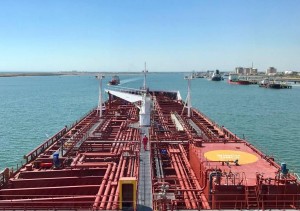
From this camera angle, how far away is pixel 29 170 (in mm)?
25219

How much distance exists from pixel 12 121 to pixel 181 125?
46.0 m

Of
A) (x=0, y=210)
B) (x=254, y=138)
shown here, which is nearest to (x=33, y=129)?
(x=254, y=138)

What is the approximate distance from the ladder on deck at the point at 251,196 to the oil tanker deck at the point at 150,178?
2.0 inches

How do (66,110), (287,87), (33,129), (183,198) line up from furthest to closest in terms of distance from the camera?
(287,87) < (66,110) < (33,129) < (183,198)

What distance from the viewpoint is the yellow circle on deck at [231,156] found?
2359 cm

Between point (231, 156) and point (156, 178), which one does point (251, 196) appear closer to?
point (231, 156)

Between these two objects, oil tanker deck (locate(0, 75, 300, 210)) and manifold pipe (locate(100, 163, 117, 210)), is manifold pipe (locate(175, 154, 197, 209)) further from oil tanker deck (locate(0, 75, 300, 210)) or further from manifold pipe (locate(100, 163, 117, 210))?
manifold pipe (locate(100, 163, 117, 210))

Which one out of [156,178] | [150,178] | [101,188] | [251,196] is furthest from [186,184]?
[101,188]

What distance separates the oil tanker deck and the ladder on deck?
0.17 feet

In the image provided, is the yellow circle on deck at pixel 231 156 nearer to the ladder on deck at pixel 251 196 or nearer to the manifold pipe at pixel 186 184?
the manifold pipe at pixel 186 184

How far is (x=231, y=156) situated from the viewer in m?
24.4

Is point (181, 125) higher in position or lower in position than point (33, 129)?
higher

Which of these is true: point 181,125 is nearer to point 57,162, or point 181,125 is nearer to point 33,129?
point 57,162

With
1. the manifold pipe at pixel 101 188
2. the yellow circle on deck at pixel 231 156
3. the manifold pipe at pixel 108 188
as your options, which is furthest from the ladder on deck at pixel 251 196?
the manifold pipe at pixel 101 188
